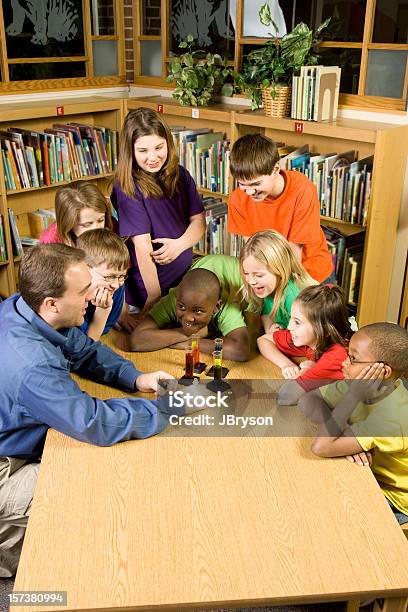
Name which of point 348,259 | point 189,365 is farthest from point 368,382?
point 348,259

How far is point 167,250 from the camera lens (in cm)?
278

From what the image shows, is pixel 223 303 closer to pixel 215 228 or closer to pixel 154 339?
pixel 154 339

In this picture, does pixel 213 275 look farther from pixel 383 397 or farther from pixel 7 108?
pixel 7 108

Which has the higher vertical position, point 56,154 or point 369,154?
point 369,154

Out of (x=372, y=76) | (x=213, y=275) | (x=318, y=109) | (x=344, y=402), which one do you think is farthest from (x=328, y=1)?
(x=344, y=402)

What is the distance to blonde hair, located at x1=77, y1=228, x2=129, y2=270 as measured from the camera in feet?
7.39

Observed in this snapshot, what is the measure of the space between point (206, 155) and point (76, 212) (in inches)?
73.9

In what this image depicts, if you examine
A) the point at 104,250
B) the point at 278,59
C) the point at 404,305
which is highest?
the point at 278,59

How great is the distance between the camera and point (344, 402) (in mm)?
1862

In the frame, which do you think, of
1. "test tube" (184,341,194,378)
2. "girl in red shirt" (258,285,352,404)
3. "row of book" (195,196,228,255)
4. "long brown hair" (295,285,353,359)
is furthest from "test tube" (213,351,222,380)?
"row of book" (195,196,228,255)

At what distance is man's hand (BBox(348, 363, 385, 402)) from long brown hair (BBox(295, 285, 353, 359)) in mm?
266

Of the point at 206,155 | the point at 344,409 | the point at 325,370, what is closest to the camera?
the point at 344,409

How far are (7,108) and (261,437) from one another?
10.7 ft

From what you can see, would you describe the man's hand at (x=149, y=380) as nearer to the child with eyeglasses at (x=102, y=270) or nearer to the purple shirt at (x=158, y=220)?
the child with eyeglasses at (x=102, y=270)
